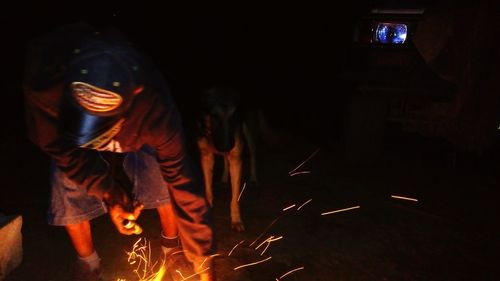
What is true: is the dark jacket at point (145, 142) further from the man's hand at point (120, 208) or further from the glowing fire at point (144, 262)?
the glowing fire at point (144, 262)

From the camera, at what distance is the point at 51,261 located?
3.03 m

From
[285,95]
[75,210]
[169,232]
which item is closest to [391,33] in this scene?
[285,95]

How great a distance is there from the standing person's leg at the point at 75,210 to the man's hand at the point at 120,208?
0.61 ft

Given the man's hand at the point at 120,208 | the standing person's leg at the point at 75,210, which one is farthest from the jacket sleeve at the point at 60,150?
the standing person's leg at the point at 75,210

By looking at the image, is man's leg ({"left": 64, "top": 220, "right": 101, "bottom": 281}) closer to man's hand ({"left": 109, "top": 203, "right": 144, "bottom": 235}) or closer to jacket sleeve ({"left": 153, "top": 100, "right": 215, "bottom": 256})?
man's hand ({"left": 109, "top": 203, "right": 144, "bottom": 235})

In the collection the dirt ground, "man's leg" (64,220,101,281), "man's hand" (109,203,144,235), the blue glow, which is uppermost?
the blue glow

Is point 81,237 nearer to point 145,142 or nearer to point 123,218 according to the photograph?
point 123,218

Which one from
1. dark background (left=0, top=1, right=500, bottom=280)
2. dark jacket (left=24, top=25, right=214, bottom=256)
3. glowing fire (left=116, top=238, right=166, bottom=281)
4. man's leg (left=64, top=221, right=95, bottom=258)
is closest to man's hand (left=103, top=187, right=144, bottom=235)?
dark jacket (left=24, top=25, right=214, bottom=256)

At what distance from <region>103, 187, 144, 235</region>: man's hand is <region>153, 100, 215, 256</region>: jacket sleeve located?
0.30m

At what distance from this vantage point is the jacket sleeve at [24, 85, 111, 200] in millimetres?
2053

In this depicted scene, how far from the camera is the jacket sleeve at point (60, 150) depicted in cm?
205

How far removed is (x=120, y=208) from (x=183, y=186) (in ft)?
1.48

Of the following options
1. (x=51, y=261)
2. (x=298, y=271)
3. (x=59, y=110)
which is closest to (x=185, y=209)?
(x=59, y=110)

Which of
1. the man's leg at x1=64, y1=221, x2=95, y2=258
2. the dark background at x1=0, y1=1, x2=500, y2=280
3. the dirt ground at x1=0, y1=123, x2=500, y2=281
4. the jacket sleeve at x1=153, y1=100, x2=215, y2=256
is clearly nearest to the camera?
the jacket sleeve at x1=153, y1=100, x2=215, y2=256
